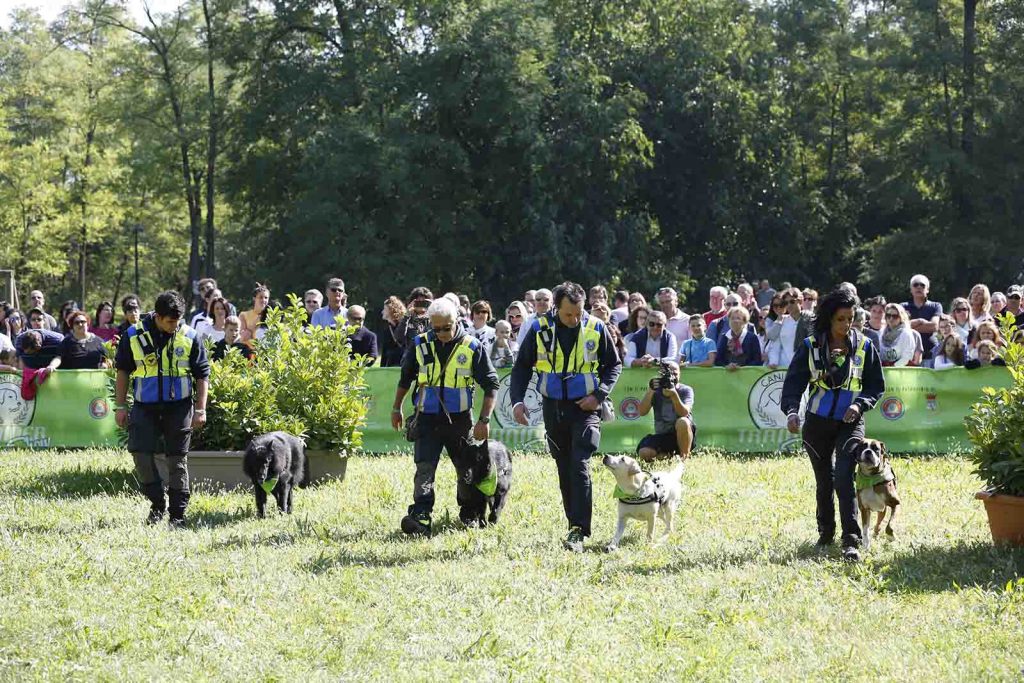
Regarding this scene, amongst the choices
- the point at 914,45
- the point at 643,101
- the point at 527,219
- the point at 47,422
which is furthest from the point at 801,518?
the point at 914,45

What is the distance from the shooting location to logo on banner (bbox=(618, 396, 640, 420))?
1408cm

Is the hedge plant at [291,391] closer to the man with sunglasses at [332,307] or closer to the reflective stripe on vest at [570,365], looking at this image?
the man with sunglasses at [332,307]

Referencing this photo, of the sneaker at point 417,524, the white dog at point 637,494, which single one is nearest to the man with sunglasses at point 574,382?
the white dog at point 637,494

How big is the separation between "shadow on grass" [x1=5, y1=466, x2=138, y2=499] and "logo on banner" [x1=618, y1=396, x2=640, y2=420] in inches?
206

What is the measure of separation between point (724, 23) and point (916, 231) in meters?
8.90

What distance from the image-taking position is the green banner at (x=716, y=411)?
13766mm

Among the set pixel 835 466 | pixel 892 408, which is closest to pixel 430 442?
pixel 835 466

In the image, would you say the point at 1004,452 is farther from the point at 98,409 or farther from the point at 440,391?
the point at 98,409

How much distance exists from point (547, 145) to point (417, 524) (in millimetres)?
24720

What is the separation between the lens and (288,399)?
1158 centimetres

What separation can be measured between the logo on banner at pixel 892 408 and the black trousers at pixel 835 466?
18.4 ft

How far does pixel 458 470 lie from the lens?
9.33 metres

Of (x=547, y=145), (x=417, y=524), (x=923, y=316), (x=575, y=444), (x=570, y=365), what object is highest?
(x=547, y=145)

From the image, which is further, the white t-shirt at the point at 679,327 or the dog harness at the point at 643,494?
the white t-shirt at the point at 679,327
